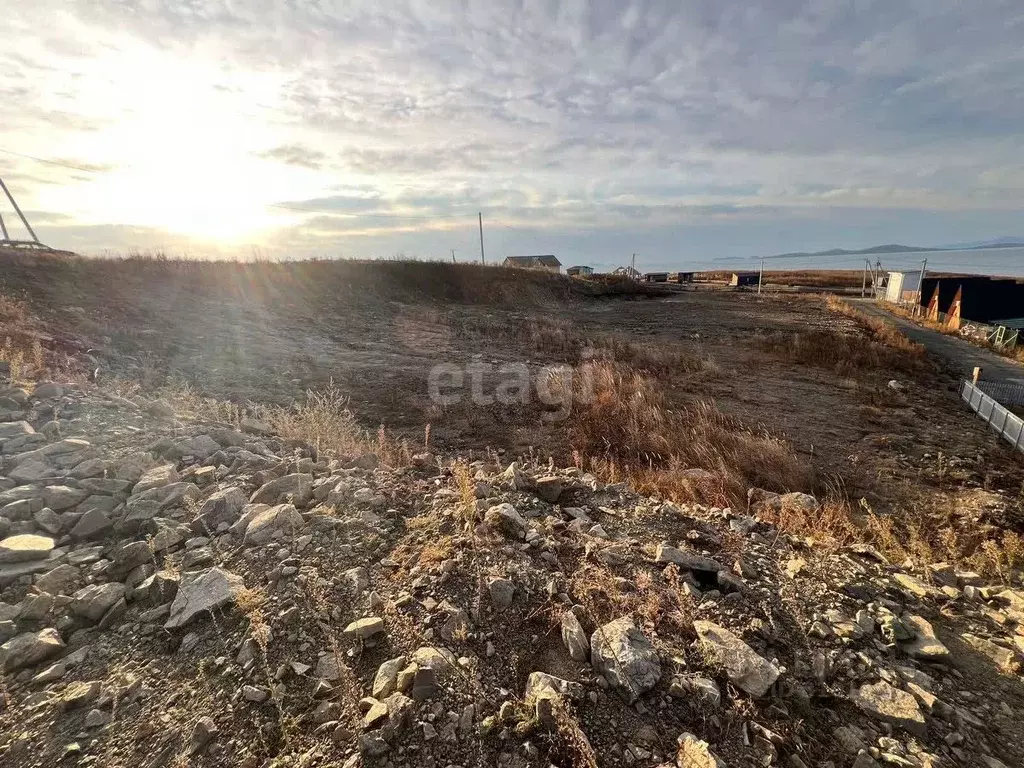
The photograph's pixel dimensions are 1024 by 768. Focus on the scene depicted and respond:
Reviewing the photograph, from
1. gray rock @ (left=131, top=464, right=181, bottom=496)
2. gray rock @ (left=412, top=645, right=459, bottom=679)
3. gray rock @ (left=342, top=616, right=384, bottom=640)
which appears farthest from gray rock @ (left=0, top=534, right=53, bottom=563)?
gray rock @ (left=412, top=645, right=459, bottom=679)

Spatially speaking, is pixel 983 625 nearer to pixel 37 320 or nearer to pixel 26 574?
pixel 26 574

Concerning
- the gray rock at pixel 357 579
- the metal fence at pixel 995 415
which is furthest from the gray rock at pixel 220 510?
the metal fence at pixel 995 415

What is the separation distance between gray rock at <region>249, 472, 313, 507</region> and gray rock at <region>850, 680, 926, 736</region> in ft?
12.7

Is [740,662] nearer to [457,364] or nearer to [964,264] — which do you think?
[457,364]

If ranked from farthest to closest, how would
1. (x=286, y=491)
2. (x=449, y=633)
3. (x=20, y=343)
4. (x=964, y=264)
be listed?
(x=964, y=264) < (x=20, y=343) < (x=286, y=491) < (x=449, y=633)

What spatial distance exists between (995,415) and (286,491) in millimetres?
12794

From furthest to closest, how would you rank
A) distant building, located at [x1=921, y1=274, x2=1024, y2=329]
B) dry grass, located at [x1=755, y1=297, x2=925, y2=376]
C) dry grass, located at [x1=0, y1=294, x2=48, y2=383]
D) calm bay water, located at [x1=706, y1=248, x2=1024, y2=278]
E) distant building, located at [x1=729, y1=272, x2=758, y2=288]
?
calm bay water, located at [x1=706, y1=248, x2=1024, y2=278], distant building, located at [x1=729, y1=272, x2=758, y2=288], distant building, located at [x1=921, y1=274, x2=1024, y2=329], dry grass, located at [x1=755, y1=297, x2=925, y2=376], dry grass, located at [x1=0, y1=294, x2=48, y2=383]

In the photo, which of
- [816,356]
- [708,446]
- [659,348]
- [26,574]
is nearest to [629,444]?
[708,446]

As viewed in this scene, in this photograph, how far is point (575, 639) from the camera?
244 centimetres

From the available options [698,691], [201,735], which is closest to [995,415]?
[698,691]

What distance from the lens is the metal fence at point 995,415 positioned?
812cm

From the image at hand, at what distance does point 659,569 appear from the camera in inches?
127

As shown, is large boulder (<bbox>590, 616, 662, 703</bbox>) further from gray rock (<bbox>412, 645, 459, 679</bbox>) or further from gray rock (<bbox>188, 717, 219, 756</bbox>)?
gray rock (<bbox>188, 717, 219, 756</bbox>)

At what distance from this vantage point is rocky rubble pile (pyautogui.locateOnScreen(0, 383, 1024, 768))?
2.02 meters
